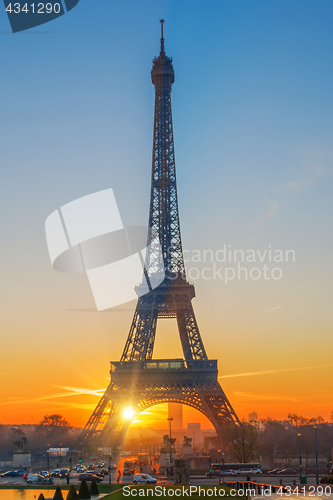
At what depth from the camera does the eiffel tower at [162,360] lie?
302 feet

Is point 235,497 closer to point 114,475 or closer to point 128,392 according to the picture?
point 114,475

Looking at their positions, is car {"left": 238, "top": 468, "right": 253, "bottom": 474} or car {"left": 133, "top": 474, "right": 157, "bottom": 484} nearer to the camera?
car {"left": 133, "top": 474, "right": 157, "bottom": 484}

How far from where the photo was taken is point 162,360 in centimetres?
9712

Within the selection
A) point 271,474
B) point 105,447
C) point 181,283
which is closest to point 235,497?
point 271,474

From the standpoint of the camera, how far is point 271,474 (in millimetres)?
69562

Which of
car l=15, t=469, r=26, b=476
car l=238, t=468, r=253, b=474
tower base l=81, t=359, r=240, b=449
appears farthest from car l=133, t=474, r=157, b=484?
tower base l=81, t=359, r=240, b=449

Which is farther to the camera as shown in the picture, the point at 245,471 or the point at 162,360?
the point at 162,360

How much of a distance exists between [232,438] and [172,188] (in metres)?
49.4

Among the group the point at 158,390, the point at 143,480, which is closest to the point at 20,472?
the point at 143,480

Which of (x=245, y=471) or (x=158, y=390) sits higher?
(x=158, y=390)

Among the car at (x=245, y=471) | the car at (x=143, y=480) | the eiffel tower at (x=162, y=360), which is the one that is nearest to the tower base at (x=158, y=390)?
the eiffel tower at (x=162, y=360)

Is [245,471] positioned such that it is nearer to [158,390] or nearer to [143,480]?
[143,480]

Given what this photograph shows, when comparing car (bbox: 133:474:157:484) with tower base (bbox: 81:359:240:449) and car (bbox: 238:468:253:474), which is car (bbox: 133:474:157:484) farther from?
tower base (bbox: 81:359:240:449)

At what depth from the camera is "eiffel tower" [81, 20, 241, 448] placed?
92.1 m
